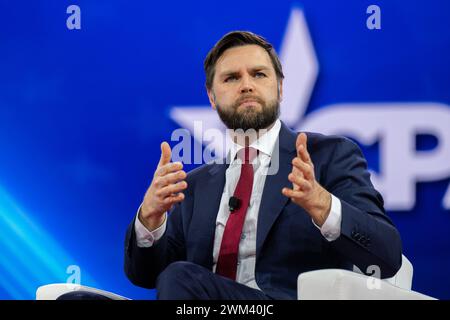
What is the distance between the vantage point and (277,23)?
4.01 metres

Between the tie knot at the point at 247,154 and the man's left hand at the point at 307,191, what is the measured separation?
0.49m

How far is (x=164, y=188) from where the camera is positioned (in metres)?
2.53

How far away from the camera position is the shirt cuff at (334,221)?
8.01 feet

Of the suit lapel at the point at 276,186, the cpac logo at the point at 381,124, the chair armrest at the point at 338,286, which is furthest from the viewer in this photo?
the cpac logo at the point at 381,124

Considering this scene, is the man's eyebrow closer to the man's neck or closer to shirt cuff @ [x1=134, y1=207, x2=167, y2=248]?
the man's neck

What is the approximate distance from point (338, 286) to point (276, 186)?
0.58m

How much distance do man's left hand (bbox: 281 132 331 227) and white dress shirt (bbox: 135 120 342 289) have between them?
118 millimetres

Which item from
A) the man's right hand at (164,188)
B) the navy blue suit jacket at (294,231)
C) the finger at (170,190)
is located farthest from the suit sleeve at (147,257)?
the finger at (170,190)

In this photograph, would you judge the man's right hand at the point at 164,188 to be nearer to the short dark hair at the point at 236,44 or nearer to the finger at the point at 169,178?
the finger at the point at 169,178

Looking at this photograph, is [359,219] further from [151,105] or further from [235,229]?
[151,105]

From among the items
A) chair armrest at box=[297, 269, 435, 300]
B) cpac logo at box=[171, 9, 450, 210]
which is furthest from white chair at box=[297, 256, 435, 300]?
cpac logo at box=[171, 9, 450, 210]

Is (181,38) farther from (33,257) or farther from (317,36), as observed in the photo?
(33,257)
